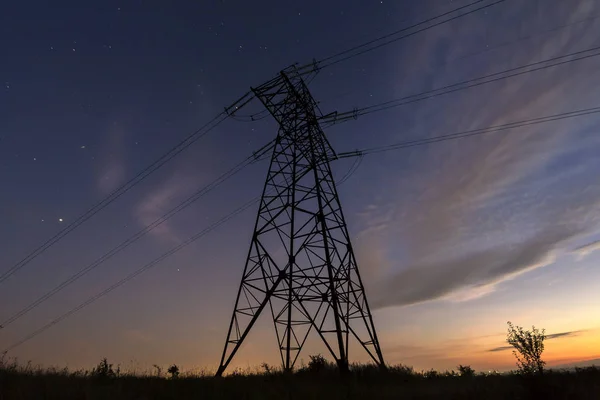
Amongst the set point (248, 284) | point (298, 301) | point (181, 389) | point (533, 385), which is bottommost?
point (533, 385)

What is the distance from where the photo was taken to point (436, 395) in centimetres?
1150

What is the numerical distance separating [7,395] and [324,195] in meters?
14.9

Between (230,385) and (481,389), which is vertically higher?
(230,385)

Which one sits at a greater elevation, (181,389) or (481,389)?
(181,389)

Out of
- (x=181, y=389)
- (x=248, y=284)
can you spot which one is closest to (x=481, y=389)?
(x=181, y=389)

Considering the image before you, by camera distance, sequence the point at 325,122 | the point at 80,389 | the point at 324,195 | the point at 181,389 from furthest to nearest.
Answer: the point at 325,122 → the point at 324,195 → the point at 181,389 → the point at 80,389

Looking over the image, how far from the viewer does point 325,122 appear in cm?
2327

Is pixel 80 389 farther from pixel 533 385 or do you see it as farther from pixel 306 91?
pixel 306 91

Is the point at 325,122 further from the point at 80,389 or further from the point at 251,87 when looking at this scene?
the point at 80,389

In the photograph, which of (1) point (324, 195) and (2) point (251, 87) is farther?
(2) point (251, 87)

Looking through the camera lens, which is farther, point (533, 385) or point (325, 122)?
point (325, 122)

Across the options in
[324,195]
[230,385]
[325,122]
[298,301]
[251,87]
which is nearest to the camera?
[230,385]

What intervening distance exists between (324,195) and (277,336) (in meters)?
7.37

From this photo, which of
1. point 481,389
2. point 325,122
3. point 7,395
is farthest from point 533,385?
point 325,122
